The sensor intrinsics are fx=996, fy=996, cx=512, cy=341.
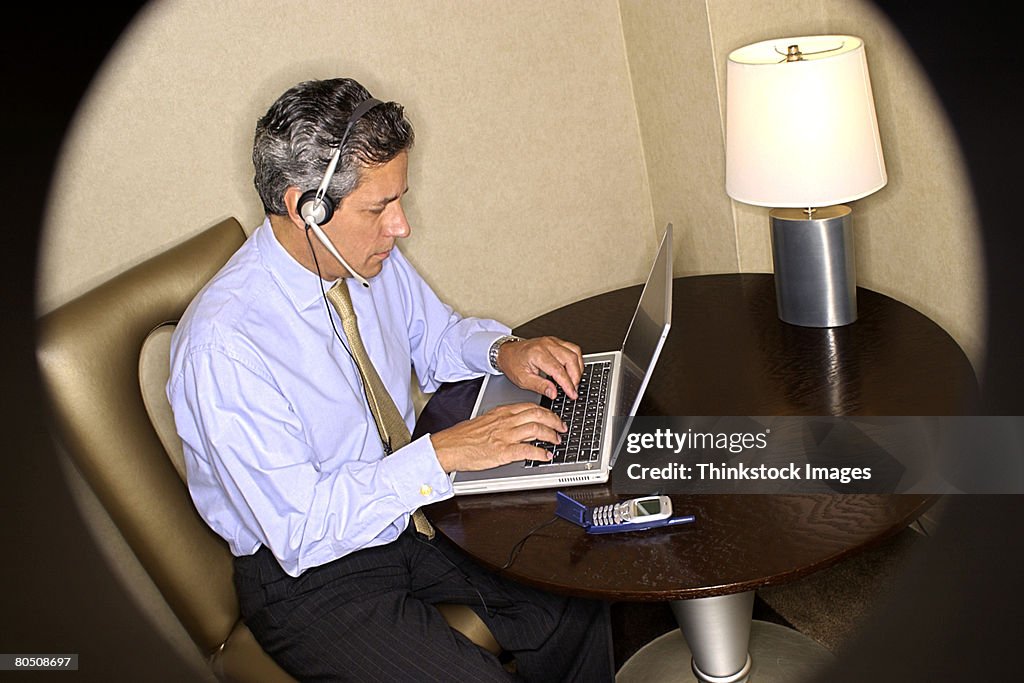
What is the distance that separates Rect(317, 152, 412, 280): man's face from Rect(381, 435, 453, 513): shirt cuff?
35 centimetres

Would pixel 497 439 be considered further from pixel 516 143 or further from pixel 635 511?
pixel 516 143

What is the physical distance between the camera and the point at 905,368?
1693 mm

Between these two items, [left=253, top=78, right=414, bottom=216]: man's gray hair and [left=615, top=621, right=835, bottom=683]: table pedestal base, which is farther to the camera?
[left=615, top=621, right=835, bottom=683]: table pedestal base

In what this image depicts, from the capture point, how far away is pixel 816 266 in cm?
183

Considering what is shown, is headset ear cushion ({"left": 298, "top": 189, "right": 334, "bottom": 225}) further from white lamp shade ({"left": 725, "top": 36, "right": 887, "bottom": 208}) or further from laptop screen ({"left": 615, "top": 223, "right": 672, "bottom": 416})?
white lamp shade ({"left": 725, "top": 36, "right": 887, "bottom": 208})

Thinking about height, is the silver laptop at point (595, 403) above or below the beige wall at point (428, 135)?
below

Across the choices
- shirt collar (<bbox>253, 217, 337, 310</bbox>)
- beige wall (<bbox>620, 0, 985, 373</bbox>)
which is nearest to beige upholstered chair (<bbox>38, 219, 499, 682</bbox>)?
shirt collar (<bbox>253, 217, 337, 310</bbox>)

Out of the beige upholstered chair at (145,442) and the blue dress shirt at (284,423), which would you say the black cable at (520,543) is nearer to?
A: the blue dress shirt at (284,423)

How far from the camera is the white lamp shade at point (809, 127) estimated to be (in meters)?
1.71

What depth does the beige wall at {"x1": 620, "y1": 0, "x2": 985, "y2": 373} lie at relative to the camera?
1987mm

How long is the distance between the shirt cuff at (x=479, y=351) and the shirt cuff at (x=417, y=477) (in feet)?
1.40

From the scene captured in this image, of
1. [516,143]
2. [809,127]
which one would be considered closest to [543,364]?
[809,127]

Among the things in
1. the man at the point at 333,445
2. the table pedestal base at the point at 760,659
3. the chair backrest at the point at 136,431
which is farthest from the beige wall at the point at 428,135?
the table pedestal base at the point at 760,659

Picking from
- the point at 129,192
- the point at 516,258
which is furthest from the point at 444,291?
the point at 129,192
